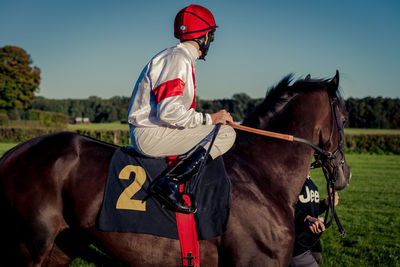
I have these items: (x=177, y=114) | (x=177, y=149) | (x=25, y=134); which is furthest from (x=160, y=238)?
(x=25, y=134)

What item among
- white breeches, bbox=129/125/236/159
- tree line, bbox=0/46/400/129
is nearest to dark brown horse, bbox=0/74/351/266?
white breeches, bbox=129/125/236/159

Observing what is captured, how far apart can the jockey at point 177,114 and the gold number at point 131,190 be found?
0.42ft

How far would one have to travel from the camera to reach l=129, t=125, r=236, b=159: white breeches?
248 cm

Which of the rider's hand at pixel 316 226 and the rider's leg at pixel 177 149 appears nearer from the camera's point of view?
the rider's leg at pixel 177 149

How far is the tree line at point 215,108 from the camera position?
1726 inches

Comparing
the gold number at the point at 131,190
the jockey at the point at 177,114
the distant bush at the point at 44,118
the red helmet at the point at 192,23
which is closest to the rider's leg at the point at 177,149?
the jockey at the point at 177,114

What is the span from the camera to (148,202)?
2.47m

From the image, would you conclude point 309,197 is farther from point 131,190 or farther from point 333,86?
point 131,190

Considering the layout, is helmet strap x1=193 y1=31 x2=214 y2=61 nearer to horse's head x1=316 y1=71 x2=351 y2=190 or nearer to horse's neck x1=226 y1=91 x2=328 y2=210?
horse's neck x1=226 y1=91 x2=328 y2=210

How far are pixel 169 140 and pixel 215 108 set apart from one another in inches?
1873

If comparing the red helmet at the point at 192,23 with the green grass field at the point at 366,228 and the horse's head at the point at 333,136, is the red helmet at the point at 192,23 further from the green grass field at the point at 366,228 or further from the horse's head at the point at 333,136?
the green grass field at the point at 366,228

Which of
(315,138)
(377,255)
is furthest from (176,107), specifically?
(377,255)

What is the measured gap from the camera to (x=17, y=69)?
60.8 meters

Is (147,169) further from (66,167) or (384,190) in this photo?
(384,190)
